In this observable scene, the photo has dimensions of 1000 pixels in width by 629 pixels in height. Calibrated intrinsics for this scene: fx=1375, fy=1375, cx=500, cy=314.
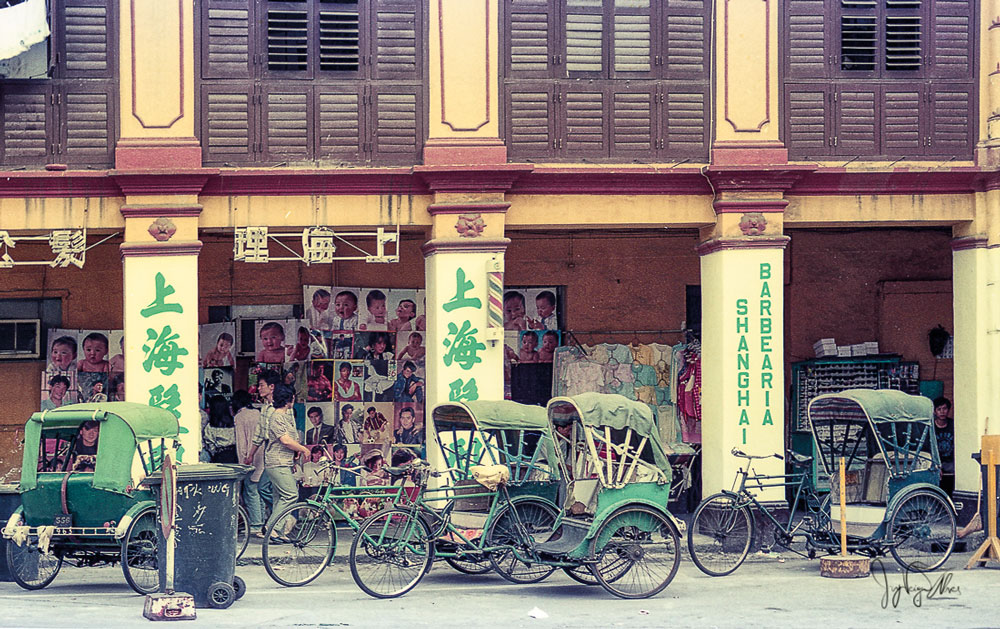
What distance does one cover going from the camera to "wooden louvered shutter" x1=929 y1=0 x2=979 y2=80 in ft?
53.4

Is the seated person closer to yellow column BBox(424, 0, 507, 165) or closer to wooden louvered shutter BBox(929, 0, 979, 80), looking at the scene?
yellow column BBox(424, 0, 507, 165)

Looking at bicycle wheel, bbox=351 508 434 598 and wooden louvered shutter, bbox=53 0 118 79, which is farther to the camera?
wooden louvered shutter, bbox=53 0 118 79

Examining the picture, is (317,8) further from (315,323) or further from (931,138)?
(931,138)

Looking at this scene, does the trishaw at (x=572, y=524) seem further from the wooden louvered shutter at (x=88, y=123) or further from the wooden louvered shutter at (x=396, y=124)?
the wooden louvered shutter at (x=88, y=123)

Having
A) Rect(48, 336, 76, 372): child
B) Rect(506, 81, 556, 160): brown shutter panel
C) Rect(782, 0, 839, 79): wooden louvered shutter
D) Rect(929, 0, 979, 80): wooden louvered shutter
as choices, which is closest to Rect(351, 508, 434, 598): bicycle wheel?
Rect(506, 81, 556, 160): brown shutter panel

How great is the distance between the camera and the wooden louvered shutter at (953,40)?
16266 millimetres

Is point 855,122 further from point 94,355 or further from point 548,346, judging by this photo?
point 94,355

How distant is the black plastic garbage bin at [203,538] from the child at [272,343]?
635cm

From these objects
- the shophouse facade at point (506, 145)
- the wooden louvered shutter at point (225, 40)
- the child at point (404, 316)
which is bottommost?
the child at point (404, 316)

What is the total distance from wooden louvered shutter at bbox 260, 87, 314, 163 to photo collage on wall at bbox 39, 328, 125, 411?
154 inches

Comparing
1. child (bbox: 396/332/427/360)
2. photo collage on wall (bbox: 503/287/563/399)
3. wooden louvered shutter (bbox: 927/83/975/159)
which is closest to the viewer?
wooden louvered shutter (bbox: 927/83/975/159)

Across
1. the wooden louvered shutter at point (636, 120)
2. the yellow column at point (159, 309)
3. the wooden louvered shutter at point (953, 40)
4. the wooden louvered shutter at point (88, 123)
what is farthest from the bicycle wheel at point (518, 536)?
the wooden louvered shutter at point (953, 40)

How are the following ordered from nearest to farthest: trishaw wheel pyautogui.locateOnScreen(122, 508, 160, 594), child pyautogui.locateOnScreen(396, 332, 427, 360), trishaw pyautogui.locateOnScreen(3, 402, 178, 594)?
trishaw wheel pyautogui.locateOnScreen(122, 508, 160, 594), trishaw pyautogui.locateOnScreen(3, 402, 178, 594), child pyautogui.locateOnScreen(396, 332, 427, 360)

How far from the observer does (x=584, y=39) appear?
15.9 meters
